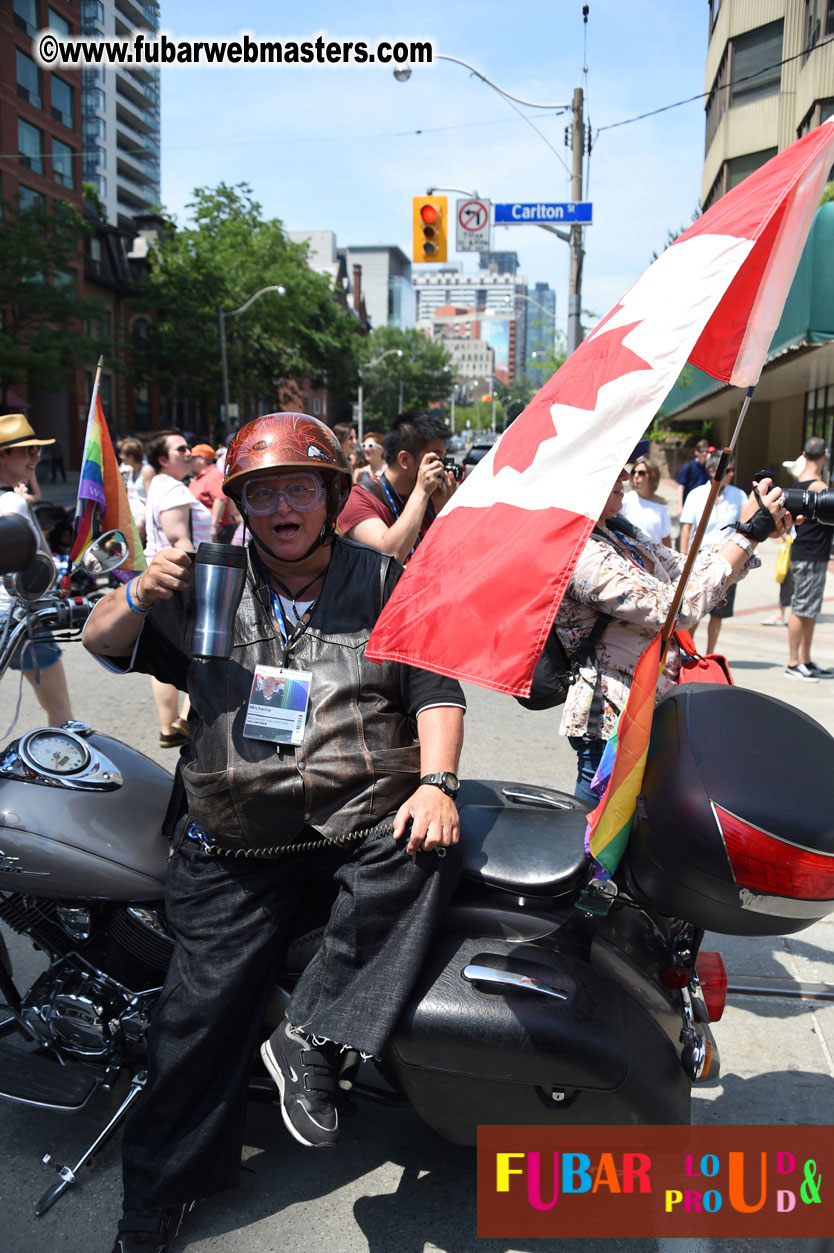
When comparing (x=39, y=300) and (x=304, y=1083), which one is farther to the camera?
(x=39, y=300)

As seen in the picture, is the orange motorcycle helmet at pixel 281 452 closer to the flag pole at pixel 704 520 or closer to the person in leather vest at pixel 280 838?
the person in leather vest at pixel 280 838

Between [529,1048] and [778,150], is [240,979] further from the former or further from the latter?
[778,150]

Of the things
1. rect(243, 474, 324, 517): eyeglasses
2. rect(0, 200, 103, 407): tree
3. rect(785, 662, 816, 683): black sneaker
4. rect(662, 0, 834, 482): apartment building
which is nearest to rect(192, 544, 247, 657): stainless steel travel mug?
rect(243, 474, 324, 517): eyeglasses

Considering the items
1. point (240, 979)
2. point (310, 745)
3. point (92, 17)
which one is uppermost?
point (92, 17)

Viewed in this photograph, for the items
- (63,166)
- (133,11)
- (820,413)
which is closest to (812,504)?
(820,413)

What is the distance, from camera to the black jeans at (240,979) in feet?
6.78

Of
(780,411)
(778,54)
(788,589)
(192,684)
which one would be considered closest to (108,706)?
(192,684)

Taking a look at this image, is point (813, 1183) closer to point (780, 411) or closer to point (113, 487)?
point (113, 487)

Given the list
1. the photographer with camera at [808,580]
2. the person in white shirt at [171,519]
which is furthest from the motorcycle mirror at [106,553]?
the photographer with camera at [808,580]

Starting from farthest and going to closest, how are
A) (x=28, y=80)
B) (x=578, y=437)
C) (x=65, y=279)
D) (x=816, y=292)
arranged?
(x=65, y=279) < (x=28, y=80) < (x=816, y=292) < (x=578, y=437)

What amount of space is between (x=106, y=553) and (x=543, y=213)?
12.1m

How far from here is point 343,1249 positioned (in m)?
2.22

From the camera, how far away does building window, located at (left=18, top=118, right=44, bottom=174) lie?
37688 millimetres

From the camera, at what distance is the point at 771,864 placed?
1741 millimetres
